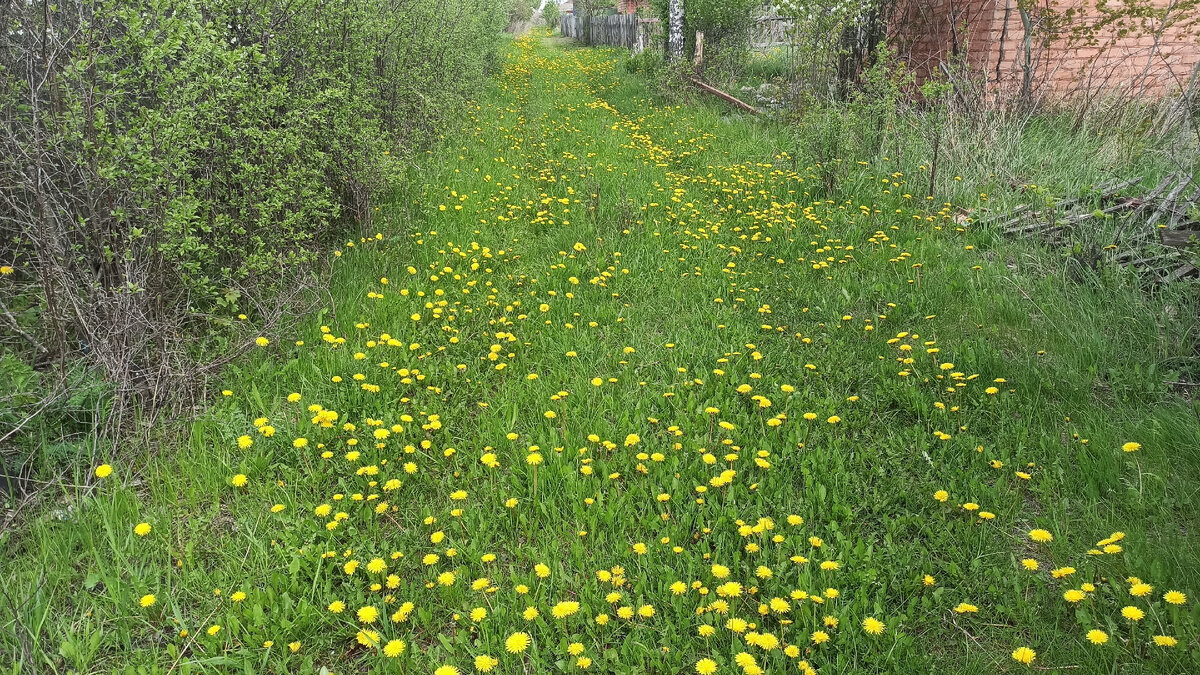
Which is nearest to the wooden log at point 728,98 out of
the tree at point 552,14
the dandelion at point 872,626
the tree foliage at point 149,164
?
the tree foliage at point 149,164

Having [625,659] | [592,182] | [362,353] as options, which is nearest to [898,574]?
[625,659]

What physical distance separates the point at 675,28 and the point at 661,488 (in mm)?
15052

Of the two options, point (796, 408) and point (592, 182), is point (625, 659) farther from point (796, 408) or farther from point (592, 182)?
point (592, 182)

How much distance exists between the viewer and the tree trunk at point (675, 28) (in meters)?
15.5

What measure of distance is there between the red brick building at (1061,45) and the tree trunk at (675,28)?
6710 mm

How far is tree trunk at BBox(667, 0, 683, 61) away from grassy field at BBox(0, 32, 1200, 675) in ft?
39.5

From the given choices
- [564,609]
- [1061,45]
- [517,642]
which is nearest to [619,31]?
[1061,45]

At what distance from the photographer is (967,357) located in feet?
12.3

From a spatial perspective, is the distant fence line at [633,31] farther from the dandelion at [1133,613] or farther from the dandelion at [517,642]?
the dandelion at [517,642]

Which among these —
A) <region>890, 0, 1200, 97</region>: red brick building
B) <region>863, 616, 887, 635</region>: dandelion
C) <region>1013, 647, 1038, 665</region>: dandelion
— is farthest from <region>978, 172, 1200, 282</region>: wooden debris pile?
Answer: <region>890, 0, 1200, 97</region>: red brick building

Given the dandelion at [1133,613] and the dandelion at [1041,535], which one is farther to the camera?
the dandelion at [1041,535]

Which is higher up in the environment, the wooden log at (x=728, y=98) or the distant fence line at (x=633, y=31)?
the distant fence line at (x=633, y=31)

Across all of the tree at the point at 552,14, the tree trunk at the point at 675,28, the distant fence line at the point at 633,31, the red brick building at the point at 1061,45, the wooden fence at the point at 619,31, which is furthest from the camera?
the tree at the point at 552,14

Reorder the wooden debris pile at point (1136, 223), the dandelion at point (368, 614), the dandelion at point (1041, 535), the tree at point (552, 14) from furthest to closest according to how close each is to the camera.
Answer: the tree at point (552, 14)
the wooden debris pile at point (1136, 223)
the dandelion at point (1041, 535)
the dandelion at point (368, 614)
